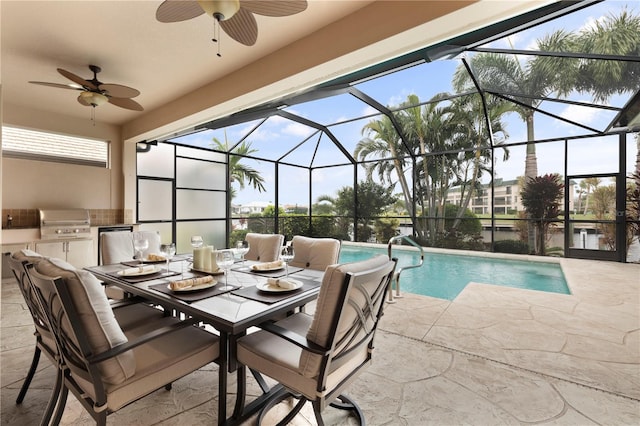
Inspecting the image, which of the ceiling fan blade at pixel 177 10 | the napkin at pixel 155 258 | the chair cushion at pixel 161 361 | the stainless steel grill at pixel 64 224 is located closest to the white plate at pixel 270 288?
the chair cushion at pixel 161 361

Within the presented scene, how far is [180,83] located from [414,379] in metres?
4.33

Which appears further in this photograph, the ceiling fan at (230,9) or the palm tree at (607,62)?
the palm tree at (607,62)

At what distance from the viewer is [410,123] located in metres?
8.72

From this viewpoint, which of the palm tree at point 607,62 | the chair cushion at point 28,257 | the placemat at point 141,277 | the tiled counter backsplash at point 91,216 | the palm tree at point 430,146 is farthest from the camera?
the palm tree at point 430,146

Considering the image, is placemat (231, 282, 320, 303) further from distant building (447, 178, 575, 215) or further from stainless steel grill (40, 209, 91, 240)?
distant building (447, 178, 575, 215)

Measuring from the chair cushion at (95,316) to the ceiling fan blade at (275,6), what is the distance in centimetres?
185

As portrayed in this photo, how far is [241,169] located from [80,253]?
4.36 metres

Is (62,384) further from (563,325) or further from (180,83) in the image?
(563,325)

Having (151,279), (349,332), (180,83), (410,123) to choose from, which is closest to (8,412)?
(151,279)

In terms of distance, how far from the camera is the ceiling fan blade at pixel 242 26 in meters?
2.03

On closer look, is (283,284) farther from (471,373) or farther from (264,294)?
(471,373)

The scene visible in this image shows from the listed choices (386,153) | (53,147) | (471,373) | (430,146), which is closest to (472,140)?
(430,146)

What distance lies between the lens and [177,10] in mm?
1956

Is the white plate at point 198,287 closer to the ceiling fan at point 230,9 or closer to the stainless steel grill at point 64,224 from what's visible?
the ceiling fan at point 230,9
